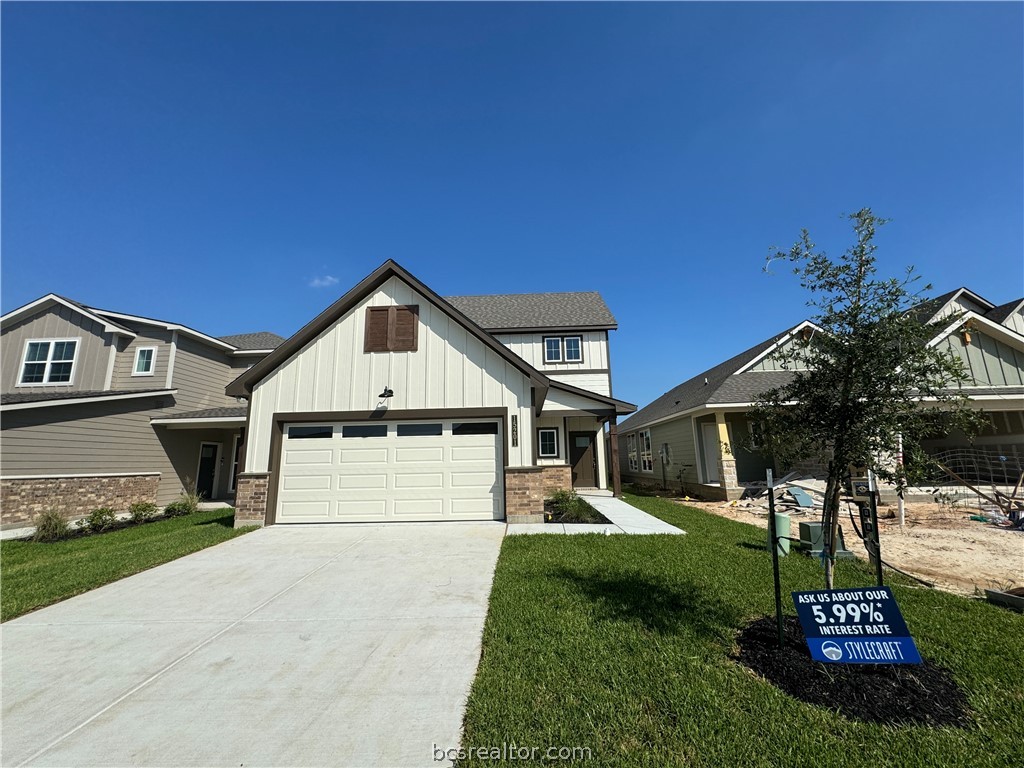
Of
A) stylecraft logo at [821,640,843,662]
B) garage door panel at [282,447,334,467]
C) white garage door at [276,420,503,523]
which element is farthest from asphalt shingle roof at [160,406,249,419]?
stylecraft logo at [821,640,843,662]

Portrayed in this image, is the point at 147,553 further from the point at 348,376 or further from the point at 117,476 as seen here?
the point at 117,476

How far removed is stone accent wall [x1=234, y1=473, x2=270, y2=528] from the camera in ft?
34.0

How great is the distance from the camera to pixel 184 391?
56.3 ft

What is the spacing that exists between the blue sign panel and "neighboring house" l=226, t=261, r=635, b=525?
6.88 metres

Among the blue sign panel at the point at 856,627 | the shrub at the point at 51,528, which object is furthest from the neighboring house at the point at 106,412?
the blue sign panel at the point at 856,627

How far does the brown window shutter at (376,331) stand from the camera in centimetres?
1111

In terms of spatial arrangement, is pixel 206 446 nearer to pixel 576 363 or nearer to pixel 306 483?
pixel 306 483

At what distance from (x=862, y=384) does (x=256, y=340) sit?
2332 cm

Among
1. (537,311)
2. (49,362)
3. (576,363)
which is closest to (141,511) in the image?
(49,362)

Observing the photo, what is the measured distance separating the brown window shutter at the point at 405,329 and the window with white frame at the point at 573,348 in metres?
9.51

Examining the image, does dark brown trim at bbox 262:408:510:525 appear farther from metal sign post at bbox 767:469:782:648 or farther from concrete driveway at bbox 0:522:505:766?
metal sign post at bbox 767:469:782:648

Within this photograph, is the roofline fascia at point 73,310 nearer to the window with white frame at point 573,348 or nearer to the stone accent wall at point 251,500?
the stone accent wall at point 251,500

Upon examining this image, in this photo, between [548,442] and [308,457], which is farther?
[548,442]

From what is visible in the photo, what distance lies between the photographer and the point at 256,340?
2128 centimetres
